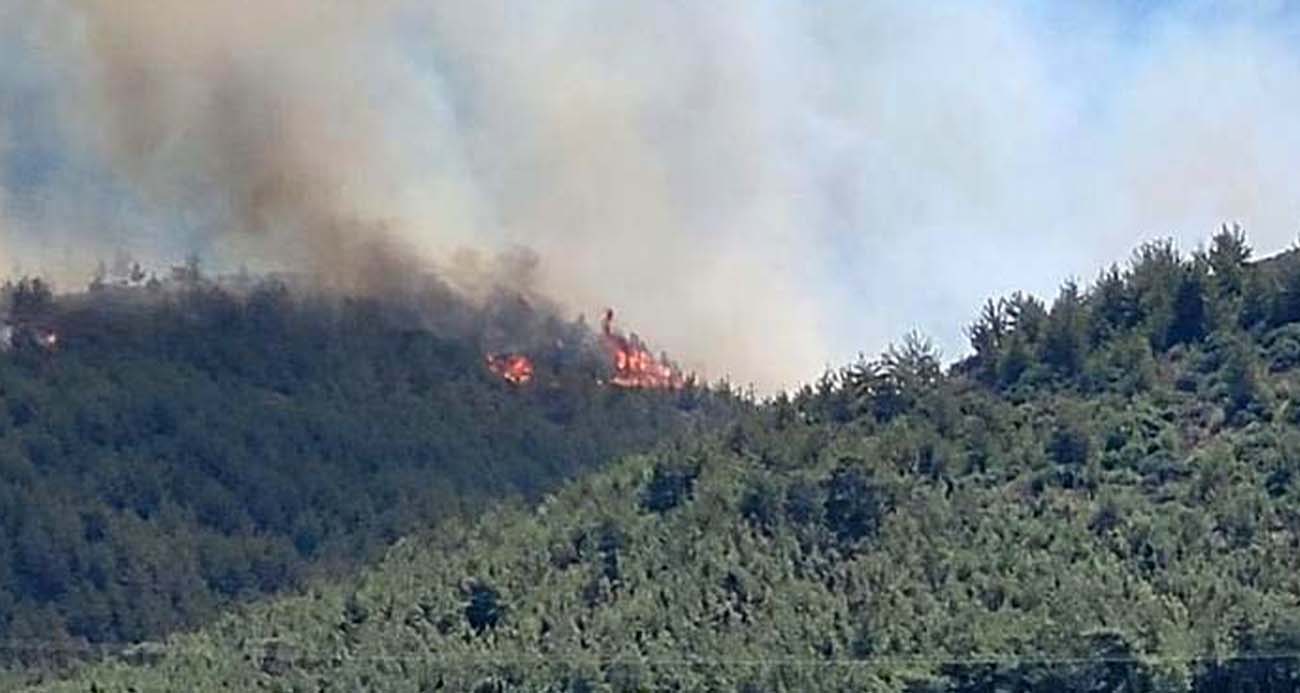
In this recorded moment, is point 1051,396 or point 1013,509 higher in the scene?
point 1051,396

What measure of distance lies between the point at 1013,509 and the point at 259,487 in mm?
96217

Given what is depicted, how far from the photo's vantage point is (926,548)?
107312 mm

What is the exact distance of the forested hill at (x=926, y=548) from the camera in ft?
315

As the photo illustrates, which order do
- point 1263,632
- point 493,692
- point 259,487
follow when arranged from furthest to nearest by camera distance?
point 259,487, point 493,692, point 1263,632

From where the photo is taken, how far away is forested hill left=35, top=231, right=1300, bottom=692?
96062 millimetres

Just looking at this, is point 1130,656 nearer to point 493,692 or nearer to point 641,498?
point 493,692

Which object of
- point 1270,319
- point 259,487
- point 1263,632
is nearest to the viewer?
point 1263,632

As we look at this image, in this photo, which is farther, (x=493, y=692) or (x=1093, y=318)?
(x=1093, y=318)

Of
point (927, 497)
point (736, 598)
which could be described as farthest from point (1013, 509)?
point (736, 598)

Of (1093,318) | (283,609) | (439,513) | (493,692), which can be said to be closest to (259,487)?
(439,513)

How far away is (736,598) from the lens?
107938 mm

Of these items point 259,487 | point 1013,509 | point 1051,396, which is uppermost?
point 259,487

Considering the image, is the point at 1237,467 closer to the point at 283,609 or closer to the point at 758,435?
the point at 758,435

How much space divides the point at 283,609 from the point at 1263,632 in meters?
53.9
